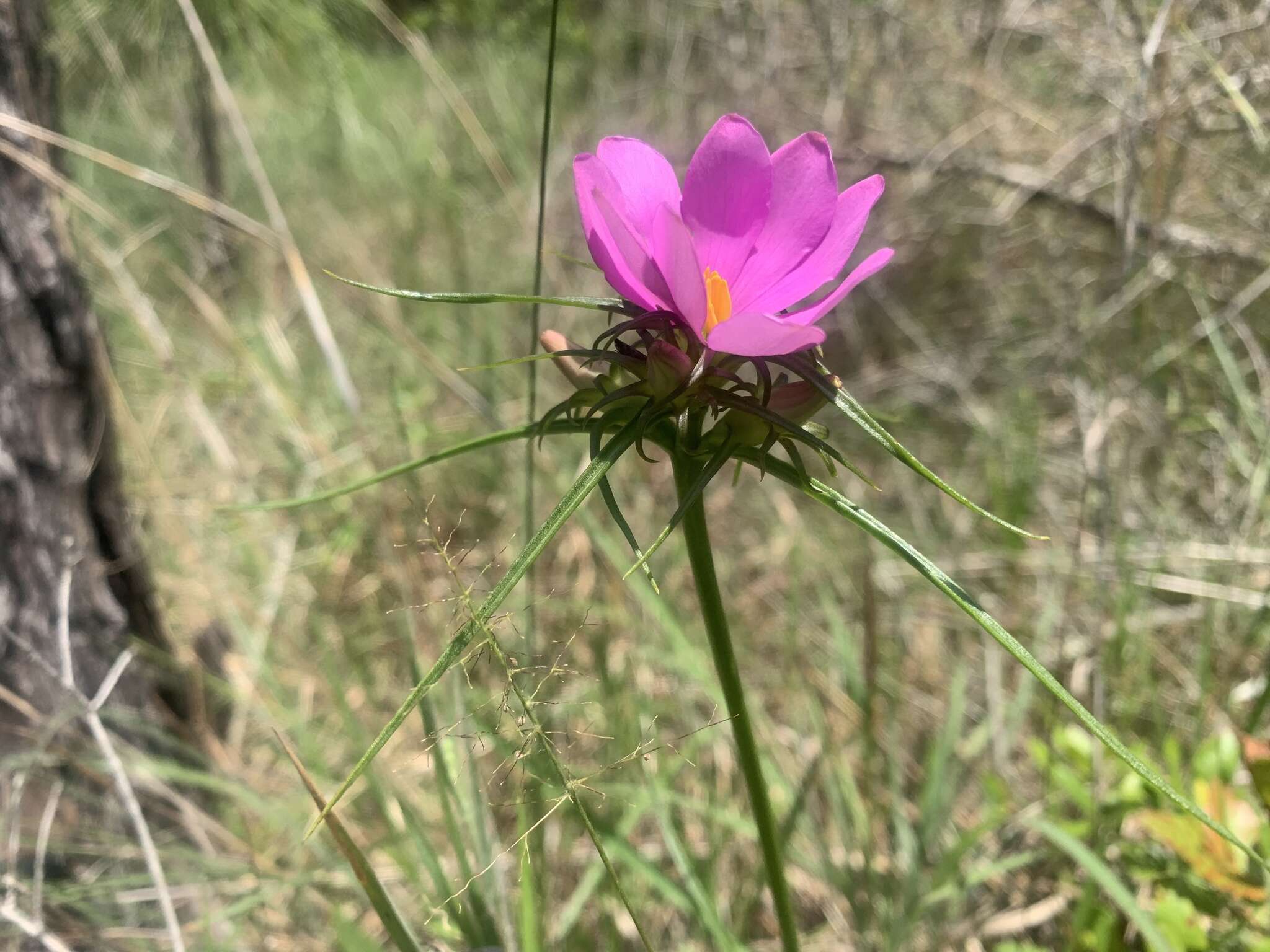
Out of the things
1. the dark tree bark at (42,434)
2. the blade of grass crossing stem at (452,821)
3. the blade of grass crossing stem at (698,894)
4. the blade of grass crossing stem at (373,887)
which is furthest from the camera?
the dark tree bark at (42,434)

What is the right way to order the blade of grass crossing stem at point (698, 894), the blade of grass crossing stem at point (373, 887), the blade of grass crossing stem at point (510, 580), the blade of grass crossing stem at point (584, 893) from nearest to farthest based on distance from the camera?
the blade of grass crossing stem at point (510, 580) → the blade of grass crossing stem at point (373, 887) → the blade of grass crossing stem at point (698, 894) → the blade of grass crossing stem at point (584, 893)

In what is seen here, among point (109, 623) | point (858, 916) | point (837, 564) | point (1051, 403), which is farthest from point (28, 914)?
point (1051, 403)

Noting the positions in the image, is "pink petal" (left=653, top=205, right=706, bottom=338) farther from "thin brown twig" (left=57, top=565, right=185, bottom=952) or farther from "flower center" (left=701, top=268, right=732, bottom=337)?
"thin brown twig" (left=57, top=565, right=185, bottom=952)

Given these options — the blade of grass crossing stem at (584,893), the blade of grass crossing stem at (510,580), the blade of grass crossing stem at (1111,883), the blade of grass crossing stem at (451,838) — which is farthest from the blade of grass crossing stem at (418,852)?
the blade of grass crossing stem at (1111,883)

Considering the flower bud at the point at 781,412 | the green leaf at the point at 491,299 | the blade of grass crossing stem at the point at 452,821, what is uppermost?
the green leaf at the point at 491,299

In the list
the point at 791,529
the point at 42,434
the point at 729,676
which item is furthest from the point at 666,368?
the point at 791,529

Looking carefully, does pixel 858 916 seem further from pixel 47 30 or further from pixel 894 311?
pixel 47 30

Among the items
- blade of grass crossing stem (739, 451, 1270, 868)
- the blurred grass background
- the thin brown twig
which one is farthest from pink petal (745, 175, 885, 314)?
the thin brown twig

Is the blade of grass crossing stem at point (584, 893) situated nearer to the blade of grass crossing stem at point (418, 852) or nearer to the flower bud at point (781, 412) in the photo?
the blade of grass crossing stem at point (418, 852)
